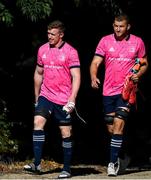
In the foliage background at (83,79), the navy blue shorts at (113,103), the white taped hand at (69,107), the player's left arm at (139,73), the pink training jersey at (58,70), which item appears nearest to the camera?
the white taped hand at (69,107)

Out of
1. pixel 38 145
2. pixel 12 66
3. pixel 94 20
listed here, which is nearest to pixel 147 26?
pixel 94 20

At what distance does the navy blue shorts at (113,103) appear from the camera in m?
10.3

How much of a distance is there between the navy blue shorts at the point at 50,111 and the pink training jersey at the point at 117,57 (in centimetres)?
75

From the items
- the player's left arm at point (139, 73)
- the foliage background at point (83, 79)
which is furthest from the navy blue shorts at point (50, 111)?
the foliage background at point (83, 79)

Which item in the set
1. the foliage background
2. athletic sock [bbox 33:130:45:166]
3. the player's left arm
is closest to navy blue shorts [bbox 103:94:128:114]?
the player's left arm

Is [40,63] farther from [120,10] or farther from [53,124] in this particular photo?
[53,124]

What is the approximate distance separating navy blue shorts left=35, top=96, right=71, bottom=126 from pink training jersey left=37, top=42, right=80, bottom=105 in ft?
0.21

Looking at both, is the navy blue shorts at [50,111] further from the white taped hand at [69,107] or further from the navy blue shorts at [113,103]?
the navy blue shorts at [113,103]

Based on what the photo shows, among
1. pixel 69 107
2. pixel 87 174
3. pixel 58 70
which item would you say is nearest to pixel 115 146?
pixel 87 174

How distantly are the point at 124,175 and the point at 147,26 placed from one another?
9.90 feet

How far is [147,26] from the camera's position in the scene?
12375 millimetres

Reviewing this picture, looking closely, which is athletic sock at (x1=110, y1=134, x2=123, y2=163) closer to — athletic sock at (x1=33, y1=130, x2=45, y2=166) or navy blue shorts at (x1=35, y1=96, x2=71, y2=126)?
navy blue shorts at (x1=35, y1=96, x2=71, y2=126)

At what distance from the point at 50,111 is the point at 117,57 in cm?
117

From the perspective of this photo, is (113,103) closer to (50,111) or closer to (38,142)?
(50,111)
